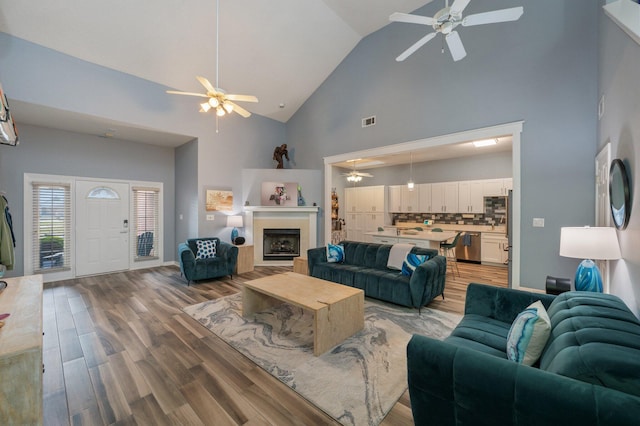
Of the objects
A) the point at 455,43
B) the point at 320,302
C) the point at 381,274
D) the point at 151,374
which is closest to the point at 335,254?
the point at 381,274

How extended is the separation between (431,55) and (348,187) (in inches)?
206

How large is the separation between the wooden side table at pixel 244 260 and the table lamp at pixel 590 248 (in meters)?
5.17

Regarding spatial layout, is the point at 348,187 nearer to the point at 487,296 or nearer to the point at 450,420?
the point at 487,296

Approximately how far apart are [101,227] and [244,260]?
315cm

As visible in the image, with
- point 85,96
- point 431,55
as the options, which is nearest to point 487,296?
point 431,55

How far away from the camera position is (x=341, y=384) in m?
2.15

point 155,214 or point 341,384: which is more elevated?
point 155,214

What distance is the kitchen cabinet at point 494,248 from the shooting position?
650cm

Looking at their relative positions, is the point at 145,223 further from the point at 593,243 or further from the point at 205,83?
the point at 593,243

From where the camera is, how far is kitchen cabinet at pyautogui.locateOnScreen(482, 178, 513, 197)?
257 inches

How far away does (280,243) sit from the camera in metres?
6.81

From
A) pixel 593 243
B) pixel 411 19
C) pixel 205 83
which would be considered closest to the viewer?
pixel 593 243

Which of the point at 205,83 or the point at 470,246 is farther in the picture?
the point at 470,246

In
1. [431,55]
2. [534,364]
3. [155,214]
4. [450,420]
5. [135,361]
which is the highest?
[431,55]
